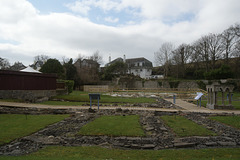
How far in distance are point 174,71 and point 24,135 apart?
171ft

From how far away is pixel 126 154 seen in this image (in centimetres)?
538

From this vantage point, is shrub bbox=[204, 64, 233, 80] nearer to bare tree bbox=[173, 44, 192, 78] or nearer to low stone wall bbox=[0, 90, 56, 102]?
bare tree bbox=[173, 44, 192, 78]

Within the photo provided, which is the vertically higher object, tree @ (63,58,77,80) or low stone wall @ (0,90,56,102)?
tree @ (63,58,77,80)

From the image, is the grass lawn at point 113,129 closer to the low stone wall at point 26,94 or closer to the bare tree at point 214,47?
the low stone wall at point 26,94

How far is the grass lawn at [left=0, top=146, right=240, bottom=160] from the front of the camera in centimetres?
495

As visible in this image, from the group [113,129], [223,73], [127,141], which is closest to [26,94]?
[113,129]

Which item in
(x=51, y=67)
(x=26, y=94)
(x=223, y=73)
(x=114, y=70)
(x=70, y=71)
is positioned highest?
(x=114, y=70)

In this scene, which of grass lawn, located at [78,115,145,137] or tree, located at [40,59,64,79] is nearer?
grass lawn, located at [78,115,145,137]

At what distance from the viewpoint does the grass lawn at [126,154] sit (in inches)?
195

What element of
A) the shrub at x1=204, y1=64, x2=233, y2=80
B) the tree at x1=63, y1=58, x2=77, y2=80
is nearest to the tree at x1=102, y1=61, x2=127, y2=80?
the tree at x1=63, y1=58, x2=77, y2=80

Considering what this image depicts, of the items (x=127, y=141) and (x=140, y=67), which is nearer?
(x=127, y=141)

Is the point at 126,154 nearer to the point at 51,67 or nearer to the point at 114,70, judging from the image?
the point at 51,67

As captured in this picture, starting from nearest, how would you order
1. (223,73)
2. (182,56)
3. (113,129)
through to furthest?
(113,129) → (223,73) → (182,56)

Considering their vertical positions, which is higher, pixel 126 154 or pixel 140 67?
pixel 140 67
